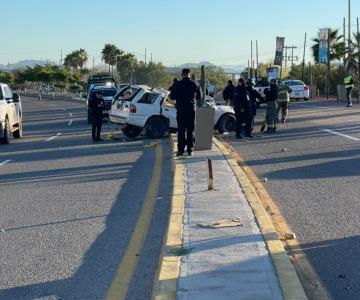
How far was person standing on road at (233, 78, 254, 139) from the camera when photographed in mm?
20203

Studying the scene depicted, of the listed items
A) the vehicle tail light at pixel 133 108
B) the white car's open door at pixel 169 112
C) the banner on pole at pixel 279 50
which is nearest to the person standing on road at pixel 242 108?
the white car's open door at pixel 169 112

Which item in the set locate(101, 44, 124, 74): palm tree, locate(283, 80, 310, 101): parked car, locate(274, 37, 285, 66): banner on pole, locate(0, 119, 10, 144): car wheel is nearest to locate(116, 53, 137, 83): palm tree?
locate(101, 44, 124, 74): palm tree

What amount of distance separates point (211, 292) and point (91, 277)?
51.9 inches

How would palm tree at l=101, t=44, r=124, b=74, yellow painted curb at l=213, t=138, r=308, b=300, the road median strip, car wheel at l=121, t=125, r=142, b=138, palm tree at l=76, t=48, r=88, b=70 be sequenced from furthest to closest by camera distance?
1. palm tree at l=76, t=48, r=88, b=70
2. palm tree at l=101, t=44, r=124, b=74
3. car wheel at l=121, t=125, r=142, b=138
4. the road median strip
5. yellow painted curb at l=213, t=138, r=308, b=300

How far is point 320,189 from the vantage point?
424 inches

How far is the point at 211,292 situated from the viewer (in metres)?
5.30

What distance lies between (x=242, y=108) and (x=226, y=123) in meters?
2.17

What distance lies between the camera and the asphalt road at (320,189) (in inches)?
256

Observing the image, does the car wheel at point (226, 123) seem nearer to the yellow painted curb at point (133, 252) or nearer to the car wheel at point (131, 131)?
the car wheel at point (131, 131)

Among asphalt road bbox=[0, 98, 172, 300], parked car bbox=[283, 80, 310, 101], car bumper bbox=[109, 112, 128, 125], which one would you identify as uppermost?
parked car bbox=[283, 80, 310, 101]

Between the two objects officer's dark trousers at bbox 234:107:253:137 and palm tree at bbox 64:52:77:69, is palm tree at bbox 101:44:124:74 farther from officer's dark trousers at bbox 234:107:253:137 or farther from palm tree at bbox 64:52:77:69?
officer's dark trousers at bbox 234:107:253:137

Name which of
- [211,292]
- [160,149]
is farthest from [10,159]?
[211,292]

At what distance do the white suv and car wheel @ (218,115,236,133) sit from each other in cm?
670

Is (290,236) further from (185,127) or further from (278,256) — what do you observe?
(185,127)
